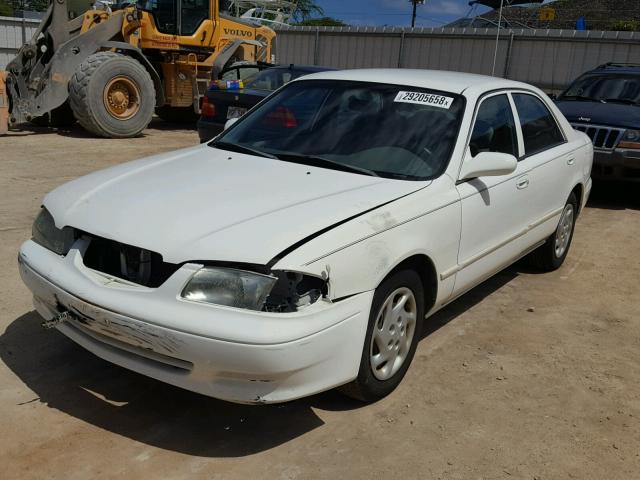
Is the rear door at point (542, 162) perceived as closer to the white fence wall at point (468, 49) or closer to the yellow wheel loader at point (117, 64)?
the yellow wheel loader at point (117, 64)

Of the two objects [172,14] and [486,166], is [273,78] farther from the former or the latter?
[486,166]

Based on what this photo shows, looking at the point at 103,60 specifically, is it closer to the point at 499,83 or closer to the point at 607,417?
the point at 499,83

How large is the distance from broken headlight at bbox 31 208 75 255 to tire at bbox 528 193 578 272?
3763 millimetres

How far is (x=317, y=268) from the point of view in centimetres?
278

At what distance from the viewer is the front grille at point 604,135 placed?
8000 mm

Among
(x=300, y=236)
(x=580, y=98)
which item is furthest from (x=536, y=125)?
(x=580, y=98)

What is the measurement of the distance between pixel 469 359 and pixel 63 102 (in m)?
9.90

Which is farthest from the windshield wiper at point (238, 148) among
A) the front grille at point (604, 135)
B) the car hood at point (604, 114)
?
the car hood at point (604, 114)

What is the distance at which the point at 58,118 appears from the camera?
41.8ft

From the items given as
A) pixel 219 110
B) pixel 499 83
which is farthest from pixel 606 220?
pixel 219 110

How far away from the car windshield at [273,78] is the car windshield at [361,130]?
511 centimetres

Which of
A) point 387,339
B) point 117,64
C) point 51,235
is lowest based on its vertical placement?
point 387,339

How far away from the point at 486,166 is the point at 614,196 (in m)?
6.27

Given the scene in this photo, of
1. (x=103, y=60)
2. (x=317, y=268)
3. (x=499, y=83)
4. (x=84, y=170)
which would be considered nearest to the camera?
(x=317, y=268)
